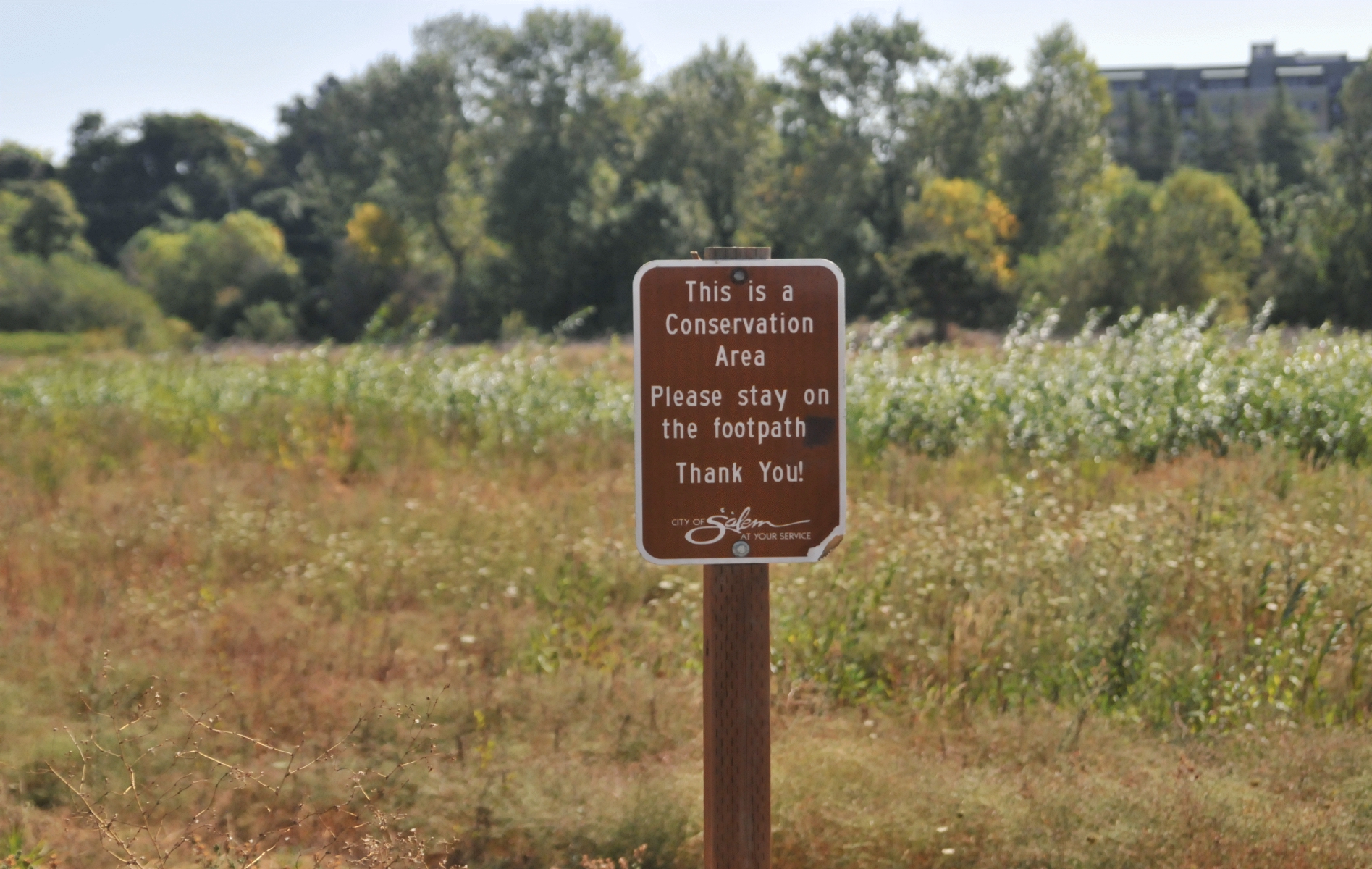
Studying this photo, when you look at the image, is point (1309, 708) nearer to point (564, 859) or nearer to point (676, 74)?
point (564, 859)

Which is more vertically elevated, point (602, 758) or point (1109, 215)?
point (1109, 215)

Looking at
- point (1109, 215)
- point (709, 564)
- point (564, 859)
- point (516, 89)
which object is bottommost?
point (564, 859)

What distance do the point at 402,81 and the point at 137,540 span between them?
46.0 m

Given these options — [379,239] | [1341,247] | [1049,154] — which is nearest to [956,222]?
[1049,154]

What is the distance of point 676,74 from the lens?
149 feet

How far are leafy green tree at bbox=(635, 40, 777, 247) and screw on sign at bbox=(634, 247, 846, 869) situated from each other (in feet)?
130

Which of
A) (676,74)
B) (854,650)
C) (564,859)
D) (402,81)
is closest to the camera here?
(564,859)

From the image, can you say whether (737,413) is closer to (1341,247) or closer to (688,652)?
(688,652)

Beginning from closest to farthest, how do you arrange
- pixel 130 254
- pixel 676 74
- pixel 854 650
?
pixel 854 650
pixel 676 74
pixel 130 254

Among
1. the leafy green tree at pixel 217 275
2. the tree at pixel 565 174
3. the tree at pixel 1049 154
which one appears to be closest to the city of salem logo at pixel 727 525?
the tree at pixel 565 174

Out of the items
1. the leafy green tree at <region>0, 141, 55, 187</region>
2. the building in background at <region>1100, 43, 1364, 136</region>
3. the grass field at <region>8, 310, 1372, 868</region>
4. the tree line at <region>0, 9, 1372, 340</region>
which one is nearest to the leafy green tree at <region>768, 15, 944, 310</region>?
the tree line at <region>0, 9, 1372, 340</region>

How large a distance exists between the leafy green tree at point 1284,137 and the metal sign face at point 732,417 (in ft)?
205

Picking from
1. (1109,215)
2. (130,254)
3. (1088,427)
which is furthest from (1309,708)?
(130,254)

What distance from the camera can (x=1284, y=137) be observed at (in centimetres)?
5928
